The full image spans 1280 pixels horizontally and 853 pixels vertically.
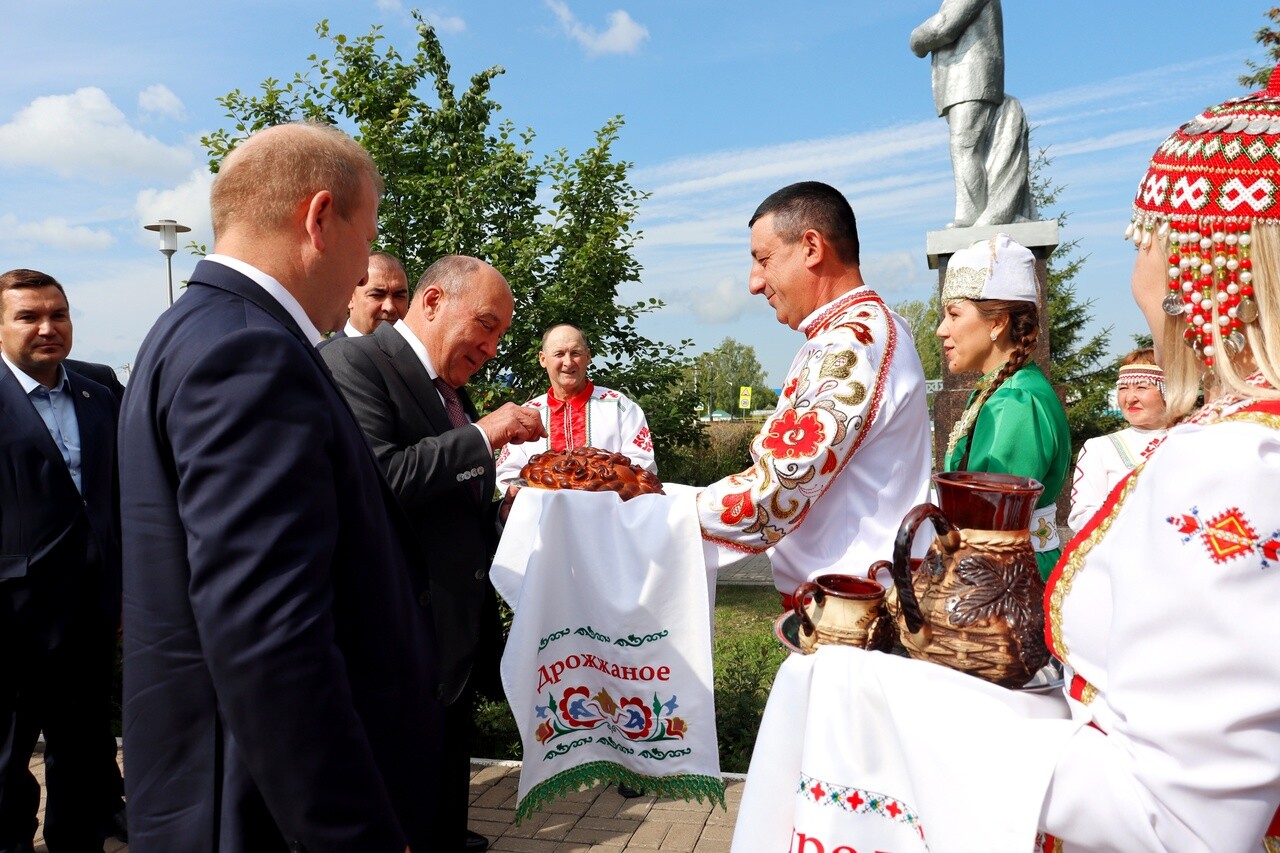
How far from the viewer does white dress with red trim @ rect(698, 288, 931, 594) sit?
253cm

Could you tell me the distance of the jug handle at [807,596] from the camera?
5.33 ft

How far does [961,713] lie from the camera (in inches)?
50.2

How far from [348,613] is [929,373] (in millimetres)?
32239

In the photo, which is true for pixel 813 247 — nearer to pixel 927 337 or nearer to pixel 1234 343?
pixel 1234 343

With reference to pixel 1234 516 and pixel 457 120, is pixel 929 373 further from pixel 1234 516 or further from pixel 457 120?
pixel 1234 516

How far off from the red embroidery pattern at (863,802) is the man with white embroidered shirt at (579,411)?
4510 millimetres

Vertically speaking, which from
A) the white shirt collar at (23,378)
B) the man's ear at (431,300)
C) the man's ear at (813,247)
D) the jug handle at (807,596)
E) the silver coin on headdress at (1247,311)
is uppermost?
the man's ear at (813,247)

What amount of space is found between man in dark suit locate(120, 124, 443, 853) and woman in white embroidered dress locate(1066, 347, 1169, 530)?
14.0 ft

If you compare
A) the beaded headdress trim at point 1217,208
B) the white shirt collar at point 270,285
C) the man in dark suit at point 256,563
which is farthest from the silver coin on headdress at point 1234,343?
the white shirt collar at point 270,285

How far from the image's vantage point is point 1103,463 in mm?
5090

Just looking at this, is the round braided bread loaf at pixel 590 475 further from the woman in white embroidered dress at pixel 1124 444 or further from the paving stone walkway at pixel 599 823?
the woman in white embroidered dress at pixel 1124 444

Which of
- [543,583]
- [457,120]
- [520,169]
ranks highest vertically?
[457,120]

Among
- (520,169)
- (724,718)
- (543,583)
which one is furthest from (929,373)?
(543,583)

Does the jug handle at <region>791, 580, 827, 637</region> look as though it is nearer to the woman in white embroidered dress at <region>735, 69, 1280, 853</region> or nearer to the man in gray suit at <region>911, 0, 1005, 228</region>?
the woman in white embroidered dress at <region>735, 69, 1280, 853</region>
